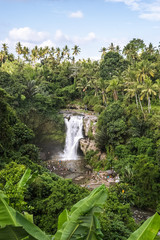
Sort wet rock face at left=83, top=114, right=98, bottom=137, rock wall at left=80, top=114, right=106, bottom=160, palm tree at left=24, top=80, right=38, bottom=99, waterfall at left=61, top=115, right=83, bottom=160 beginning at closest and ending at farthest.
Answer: rock wall at left=80, top=114, right=106, bottom=160
waterfall at left=61, top=115, right=83, bottom=160
wet rock face at left=83, top=114, right=98, bottom=137
palm tree at left=24, top=80, right=38, bottom=99

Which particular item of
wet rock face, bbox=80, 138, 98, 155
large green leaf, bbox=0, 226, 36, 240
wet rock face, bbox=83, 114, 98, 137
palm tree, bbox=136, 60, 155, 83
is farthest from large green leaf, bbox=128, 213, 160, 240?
palm tree, bbox=136, 60, 155, 83

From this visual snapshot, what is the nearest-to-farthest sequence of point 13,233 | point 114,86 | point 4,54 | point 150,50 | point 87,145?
point 13,233 → point 87,145 → point 114,86 → point 150,50 → point 4,54

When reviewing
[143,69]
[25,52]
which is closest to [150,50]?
[143,69]

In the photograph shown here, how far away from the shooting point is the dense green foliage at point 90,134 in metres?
9.04

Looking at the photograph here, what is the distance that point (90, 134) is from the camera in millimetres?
27703

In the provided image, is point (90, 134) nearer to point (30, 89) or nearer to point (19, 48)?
point (30, 89)

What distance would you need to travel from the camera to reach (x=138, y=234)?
2922 millimetres

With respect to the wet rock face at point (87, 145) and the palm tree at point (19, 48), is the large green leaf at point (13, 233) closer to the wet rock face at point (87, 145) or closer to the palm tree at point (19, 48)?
the wet rock face at point (87, 145)

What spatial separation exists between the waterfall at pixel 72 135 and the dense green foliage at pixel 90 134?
112 cm

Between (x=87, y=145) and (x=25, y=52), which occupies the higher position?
(x=25, y=52)

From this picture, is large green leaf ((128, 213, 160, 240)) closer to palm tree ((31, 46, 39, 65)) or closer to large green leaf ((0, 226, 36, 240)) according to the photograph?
large green leaf ((0, 226, 36, 240))

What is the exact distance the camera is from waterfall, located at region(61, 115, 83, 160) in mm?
27609

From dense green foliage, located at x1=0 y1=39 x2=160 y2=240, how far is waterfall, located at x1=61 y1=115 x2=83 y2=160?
1116mm

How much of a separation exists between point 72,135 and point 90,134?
309 centimetres
